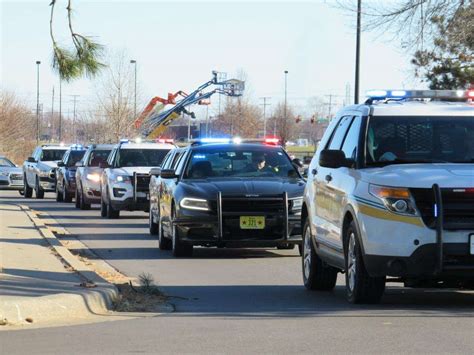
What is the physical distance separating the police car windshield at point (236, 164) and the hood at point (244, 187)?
0.41 meters

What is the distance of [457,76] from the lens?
35406mm

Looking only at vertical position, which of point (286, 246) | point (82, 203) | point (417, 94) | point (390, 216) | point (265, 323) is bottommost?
point (82, 203)

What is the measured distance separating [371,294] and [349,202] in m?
0.91

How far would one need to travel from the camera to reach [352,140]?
1166 cm

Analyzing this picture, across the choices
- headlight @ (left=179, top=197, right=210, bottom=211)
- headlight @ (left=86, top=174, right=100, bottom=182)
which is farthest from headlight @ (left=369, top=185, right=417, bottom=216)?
headlight @ (left=86, top=174, right=100, bottom=182)

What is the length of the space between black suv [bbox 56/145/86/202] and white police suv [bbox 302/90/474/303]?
2231cm

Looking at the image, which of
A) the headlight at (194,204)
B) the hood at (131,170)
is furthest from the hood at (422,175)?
the hood at (131,170)

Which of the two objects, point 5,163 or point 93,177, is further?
point 5,163

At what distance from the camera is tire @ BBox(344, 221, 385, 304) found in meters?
10.7

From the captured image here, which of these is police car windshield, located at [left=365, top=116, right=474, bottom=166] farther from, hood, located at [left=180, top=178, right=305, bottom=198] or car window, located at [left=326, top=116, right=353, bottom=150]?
hood, located at [left=180, top=178, right=305, bottom=198]

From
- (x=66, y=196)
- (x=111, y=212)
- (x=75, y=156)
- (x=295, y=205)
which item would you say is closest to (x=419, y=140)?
(x=295, y=205)

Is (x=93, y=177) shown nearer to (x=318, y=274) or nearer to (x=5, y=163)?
(x=5, y=163)

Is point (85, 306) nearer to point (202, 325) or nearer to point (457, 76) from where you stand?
point (202, 325)

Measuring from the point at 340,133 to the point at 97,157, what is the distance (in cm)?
1975
